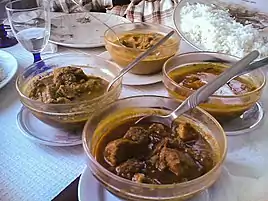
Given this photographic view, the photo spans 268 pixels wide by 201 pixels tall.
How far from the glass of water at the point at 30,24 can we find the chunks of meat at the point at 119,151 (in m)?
0.42

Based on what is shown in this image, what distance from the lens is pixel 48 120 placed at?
0.70 meters

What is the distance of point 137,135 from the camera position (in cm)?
60

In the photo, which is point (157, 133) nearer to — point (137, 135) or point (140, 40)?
point (137, 135)

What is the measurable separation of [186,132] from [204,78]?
0.67ft

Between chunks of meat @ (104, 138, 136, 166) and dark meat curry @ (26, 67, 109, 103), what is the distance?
0.52 ft

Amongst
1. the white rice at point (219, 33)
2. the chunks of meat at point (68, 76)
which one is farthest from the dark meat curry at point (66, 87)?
the white rice at point (219, 33)

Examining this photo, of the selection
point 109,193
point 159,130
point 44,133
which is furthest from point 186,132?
point 44,133

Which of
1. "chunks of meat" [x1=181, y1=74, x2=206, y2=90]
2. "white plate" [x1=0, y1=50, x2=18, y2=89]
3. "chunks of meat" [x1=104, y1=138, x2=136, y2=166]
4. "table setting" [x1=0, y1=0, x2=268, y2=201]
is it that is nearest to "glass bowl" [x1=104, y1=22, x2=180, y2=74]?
"table setting" [x1=0, y1=0, x2=268, y2=201]

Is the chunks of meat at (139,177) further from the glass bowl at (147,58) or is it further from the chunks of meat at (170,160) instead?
the glass bowl at (147,58)

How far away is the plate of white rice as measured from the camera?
969mm

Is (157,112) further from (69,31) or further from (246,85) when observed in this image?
(69,31)

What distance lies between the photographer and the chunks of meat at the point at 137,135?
59cm

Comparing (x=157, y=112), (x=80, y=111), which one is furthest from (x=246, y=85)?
(x=80, y=111)

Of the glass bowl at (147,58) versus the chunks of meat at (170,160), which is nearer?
the chunks of meat at (170,160)
